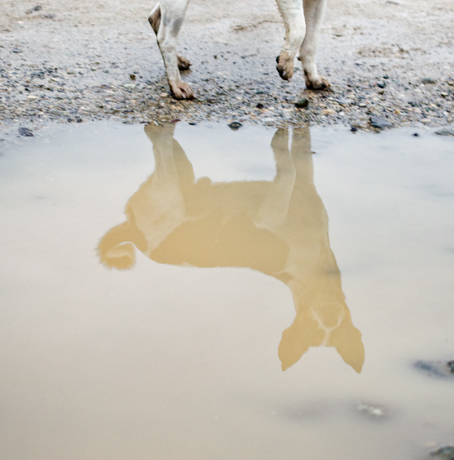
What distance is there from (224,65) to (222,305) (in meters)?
3.14

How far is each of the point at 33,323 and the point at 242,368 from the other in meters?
0.68

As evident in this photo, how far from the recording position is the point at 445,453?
1166mm

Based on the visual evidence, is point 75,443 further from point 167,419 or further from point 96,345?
point 96,345

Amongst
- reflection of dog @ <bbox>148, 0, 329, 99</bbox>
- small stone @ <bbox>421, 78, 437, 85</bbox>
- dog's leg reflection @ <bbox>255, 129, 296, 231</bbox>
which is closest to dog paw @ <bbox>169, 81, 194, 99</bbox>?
reflection of dog @ <bbox>148, 0, 329, 99</bbox>

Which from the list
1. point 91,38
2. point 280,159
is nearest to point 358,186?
point 280,159

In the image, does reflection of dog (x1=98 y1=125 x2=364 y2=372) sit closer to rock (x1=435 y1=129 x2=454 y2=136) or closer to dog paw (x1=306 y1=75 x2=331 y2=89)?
rock (x1=435 y1=129 x2=454 y2=136)

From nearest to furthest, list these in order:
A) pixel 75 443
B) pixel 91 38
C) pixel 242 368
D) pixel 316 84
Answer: pixel 75 443
pixel 242 368
pixel 316 84
pixel 91 38

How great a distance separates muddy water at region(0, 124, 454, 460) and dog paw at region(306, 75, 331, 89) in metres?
1.18

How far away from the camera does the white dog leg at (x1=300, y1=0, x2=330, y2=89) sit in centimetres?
348

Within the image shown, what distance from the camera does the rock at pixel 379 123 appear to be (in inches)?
129

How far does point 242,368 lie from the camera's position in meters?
1.41

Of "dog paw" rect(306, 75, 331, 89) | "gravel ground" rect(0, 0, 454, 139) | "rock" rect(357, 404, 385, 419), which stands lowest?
"gravel ground" rect(0, 0, 454, 139)

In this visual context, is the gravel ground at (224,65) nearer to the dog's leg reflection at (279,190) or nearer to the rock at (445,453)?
the dog's leg reflection at (279,190)

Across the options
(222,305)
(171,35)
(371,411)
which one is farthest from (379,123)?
(371,411)
